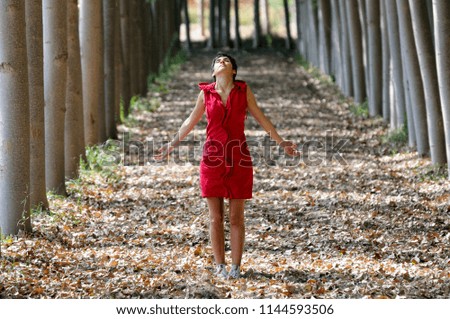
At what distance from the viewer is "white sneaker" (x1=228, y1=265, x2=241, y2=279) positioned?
28.6 feet

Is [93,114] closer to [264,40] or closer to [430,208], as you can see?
[430,208]

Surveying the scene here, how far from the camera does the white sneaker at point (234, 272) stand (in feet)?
28.6

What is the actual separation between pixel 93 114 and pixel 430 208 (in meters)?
7.12

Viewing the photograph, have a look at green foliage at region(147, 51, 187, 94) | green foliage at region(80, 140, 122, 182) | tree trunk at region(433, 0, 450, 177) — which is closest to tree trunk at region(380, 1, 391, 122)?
green foliage at region(80, 140, 122, 182)

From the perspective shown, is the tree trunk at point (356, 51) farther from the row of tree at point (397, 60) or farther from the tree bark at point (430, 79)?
the tree bark at point (430, 79)

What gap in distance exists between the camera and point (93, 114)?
17156mm

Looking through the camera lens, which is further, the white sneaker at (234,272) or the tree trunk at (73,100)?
the tree trunk at (73,100)

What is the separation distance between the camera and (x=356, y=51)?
82.5ft

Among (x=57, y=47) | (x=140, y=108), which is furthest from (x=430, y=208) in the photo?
(x=140, y=108)

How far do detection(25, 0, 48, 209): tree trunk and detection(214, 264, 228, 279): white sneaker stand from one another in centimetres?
372

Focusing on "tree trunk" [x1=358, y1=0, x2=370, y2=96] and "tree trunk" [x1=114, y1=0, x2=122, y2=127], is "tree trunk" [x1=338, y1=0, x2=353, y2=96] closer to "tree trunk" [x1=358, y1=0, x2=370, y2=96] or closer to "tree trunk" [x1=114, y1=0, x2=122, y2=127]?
"tree trunk" [x1=358, y1=0, x2=370, y2=96]

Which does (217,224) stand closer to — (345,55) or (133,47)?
(133,47)

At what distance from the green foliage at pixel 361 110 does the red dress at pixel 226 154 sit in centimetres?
1511

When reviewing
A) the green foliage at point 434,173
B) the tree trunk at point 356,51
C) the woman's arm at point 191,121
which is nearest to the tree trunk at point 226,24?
the tree trunk at point 356,51
